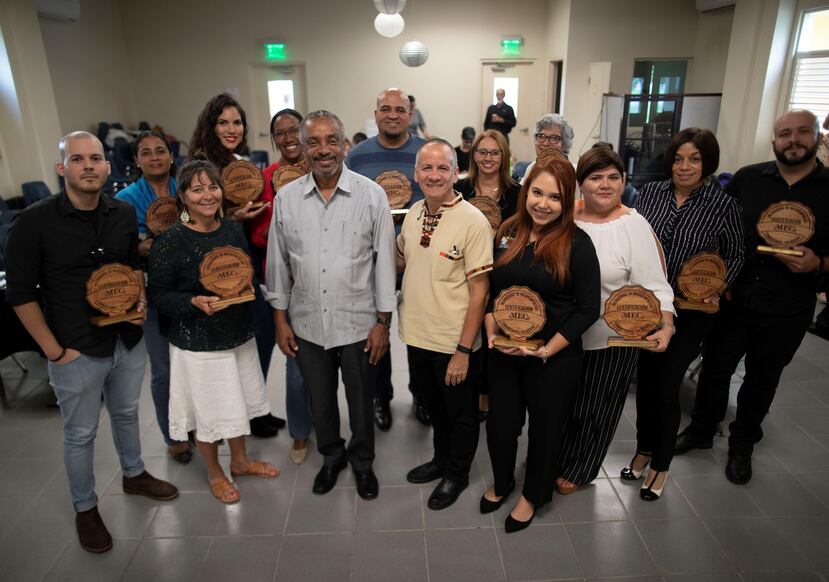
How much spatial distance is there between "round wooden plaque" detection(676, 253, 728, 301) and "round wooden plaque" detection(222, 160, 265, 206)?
1850 millimetres

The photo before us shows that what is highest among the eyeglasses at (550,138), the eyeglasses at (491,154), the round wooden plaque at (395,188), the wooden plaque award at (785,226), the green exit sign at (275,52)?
the green exit sign at (275,52)

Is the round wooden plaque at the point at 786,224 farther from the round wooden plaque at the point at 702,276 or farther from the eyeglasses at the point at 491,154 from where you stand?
the eyeglasses at the point at 491,154

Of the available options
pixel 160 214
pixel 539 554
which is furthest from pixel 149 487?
pixel 539 554

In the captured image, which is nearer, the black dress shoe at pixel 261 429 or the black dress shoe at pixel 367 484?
the black dress shoe at pixel 367 484

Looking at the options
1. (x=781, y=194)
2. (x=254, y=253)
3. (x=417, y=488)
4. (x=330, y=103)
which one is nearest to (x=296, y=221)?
(x=254, y=253)

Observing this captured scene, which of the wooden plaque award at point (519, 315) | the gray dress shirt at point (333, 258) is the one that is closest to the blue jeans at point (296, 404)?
the gray dress shirt at point (333, 258)

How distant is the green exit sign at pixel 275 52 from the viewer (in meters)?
9.66

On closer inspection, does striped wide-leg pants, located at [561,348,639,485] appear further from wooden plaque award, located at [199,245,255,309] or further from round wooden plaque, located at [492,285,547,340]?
wooden plaque award, located at [199,245,255,309]

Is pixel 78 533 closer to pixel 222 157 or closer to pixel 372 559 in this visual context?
pixel 372 559

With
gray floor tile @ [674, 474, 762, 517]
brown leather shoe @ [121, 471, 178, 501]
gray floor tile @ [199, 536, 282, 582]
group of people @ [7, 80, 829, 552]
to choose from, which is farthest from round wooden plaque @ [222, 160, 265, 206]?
gray floor tile @ [674, 474, 762, 517]

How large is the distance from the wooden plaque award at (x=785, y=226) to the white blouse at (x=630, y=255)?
22.9 inches

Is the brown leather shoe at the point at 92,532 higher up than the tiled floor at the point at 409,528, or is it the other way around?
the brown leather shoe at the point at 92,532

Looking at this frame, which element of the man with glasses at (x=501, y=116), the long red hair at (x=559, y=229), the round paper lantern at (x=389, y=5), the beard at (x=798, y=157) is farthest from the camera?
the man with glasses at (x=501, y=116)

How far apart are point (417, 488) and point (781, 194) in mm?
2098
